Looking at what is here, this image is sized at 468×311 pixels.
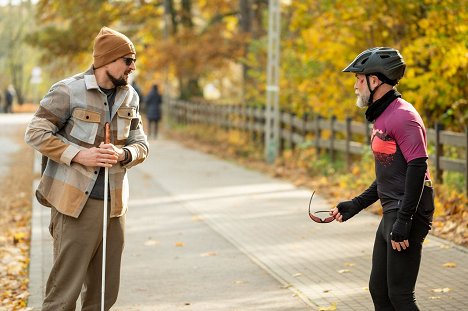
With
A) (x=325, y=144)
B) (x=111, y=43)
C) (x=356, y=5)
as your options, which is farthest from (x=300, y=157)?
(x=111, y=43)

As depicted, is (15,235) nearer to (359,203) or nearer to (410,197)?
(359,203)

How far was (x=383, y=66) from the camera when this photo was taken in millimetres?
5328

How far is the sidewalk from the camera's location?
7.85m

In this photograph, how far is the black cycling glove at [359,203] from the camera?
224 inches

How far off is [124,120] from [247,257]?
4.31m

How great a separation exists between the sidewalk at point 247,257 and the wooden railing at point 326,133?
5.30 ft

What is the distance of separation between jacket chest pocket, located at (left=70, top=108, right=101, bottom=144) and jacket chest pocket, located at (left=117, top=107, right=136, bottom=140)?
0.15 metres

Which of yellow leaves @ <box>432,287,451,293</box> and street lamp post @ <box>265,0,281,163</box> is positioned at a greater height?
street lamp post @ <box>265,0,281,163</box>

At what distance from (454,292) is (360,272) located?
120 centimetres

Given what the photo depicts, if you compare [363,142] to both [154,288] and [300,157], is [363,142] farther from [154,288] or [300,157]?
[154,288]

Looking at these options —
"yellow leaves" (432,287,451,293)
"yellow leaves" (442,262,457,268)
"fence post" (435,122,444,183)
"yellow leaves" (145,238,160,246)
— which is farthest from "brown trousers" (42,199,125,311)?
"fence post" (435,122,444,183)

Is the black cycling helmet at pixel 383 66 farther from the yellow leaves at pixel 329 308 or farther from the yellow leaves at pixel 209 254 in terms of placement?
the yellow leaves at pixel 209 254

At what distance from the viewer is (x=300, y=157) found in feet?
67.5

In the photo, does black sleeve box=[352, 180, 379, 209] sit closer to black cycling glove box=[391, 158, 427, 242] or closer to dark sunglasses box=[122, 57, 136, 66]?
black cycling glove box=[391, 158, 427, 242]
